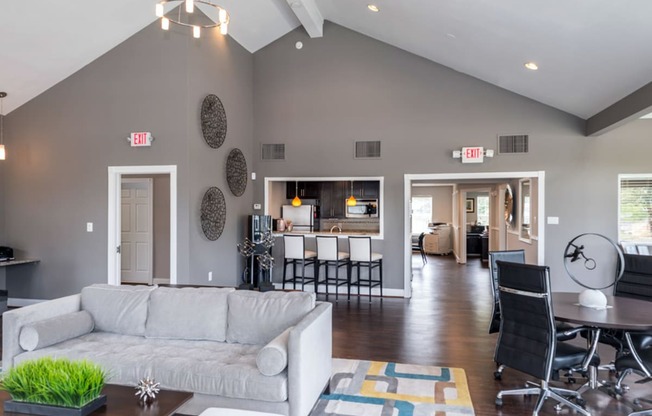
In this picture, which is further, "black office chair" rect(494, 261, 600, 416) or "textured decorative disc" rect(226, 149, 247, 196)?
"textured decorative disc" rect(226, 149, 247, 196)

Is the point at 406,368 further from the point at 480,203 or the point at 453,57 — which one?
the point at 480,203

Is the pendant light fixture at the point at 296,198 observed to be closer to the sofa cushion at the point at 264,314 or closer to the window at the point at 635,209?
the sofa cushion at the point at 264,314

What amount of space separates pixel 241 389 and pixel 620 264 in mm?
3542

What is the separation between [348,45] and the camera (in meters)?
7.27

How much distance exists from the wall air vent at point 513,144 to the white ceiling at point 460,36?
633 mm

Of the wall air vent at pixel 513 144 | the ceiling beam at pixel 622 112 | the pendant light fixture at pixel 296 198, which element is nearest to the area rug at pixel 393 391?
the ceiling beam at pixel 622 112

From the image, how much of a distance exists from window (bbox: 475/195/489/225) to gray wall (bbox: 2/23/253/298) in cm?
1085

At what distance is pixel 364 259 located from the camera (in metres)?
6.66

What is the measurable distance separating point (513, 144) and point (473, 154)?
658mm

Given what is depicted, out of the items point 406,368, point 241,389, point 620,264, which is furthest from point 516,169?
point 241,389

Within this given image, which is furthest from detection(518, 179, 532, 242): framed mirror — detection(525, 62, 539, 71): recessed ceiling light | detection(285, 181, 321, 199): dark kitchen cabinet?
detection(285, 181, 321, 199): dark kitchen cabinet

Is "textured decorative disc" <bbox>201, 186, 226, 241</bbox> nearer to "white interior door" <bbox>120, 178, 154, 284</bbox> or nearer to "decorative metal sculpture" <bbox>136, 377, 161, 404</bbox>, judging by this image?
"white interior door" <bbox>120, 178, 154, 284</bbox>

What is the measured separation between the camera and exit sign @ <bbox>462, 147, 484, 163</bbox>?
21.9ft

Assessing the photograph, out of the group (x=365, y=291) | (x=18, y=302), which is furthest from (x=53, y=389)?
(x=365, y=291)
